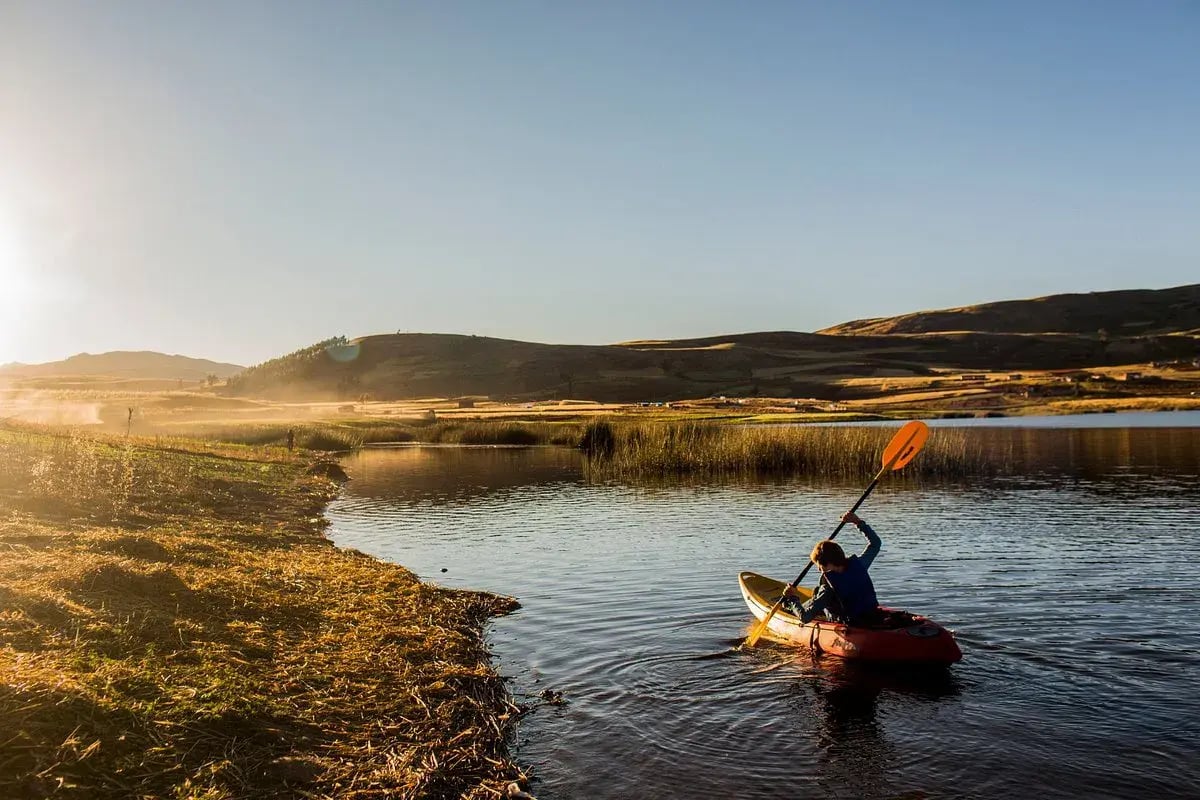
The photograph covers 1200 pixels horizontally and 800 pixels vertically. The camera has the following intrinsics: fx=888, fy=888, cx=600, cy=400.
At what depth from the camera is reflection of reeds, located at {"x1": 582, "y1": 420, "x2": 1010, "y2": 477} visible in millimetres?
45406

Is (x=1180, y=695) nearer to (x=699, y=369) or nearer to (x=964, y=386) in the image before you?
(x=964, y=386)

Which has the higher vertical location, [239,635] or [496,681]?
[239,635]

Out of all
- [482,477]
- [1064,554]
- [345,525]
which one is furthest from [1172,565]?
[482,477]

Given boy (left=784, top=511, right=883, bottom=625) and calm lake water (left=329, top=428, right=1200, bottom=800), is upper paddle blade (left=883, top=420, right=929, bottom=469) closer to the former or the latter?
calm lake water (left=329, top=428, right=1200, bottom=800)

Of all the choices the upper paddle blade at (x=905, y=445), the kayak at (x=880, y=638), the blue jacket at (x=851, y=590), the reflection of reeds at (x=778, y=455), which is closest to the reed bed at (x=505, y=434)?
the reflection of reeds at (x=778, y=455)

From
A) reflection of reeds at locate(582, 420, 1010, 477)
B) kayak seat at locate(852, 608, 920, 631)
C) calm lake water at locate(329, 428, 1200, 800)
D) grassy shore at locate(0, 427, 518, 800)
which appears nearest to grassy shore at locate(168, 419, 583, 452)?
reflection of reeds at locate(582, 420, 1010, 477)

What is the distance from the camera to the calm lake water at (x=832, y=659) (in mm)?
10430

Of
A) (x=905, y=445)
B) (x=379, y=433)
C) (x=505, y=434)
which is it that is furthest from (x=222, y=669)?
(x=379, y=433)

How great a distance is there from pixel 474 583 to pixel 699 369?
170 metres

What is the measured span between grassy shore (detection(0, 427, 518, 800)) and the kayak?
535 cm

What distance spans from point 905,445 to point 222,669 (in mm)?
14010

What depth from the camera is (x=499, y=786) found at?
9.15 m

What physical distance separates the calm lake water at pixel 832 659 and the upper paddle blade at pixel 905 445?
9.92 ft

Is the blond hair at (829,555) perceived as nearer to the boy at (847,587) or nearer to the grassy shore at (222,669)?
the boy at (847,587)
